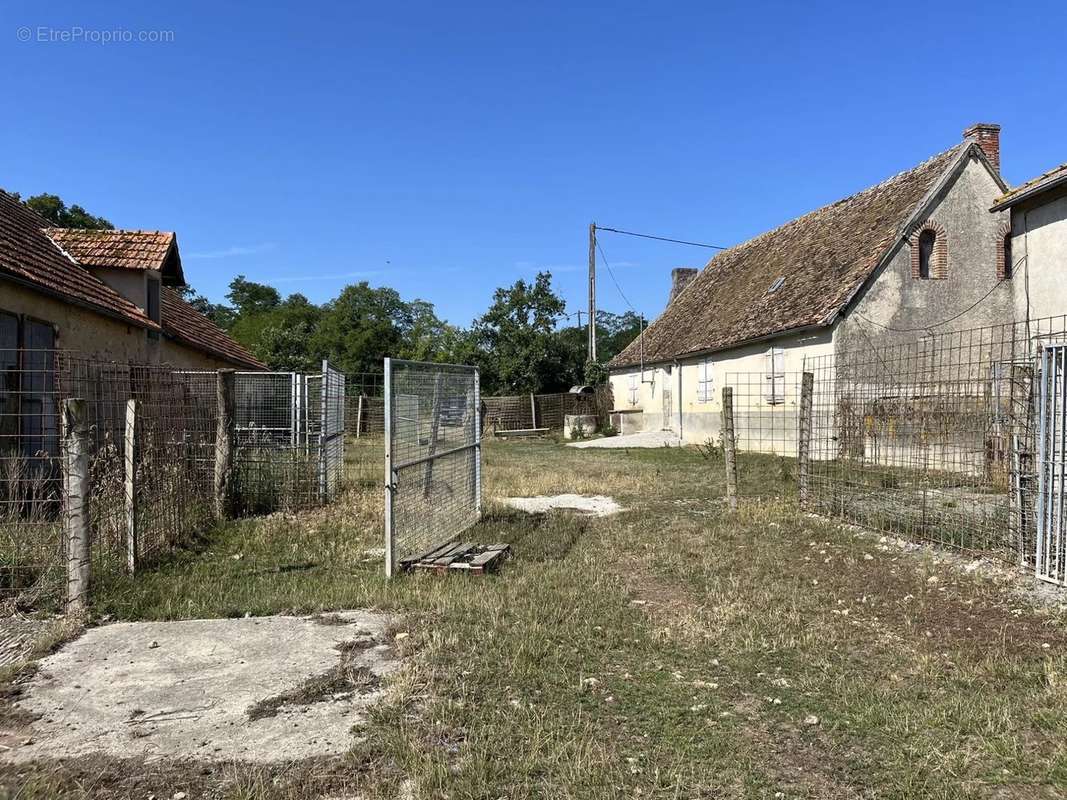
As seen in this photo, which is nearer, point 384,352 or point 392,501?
point 392,501

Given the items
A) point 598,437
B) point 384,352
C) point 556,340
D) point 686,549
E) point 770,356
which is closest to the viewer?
point 686,549

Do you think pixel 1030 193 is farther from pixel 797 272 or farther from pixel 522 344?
pixel 522 344

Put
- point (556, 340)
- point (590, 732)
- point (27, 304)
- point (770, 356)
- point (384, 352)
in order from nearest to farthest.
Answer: point (590, 732)
point (27, 304)
point (770, 356)
point (556, 340)
point (384, 352)

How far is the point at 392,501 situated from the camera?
6.40 metres

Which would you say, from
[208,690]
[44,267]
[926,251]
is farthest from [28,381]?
[926,251]

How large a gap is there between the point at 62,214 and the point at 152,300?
28245mm

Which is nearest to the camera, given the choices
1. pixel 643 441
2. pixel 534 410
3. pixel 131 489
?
pixel 131 489

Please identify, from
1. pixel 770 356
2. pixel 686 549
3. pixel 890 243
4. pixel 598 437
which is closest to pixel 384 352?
pixel 598 437

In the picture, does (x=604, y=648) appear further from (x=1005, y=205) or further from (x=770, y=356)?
(x=770, y=356)

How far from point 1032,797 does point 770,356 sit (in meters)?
17.9

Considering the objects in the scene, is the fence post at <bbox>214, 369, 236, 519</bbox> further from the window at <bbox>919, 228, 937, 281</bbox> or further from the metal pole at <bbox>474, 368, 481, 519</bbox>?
the window at <bbox>919, 228, 937, 281</bbox>

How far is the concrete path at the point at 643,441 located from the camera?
79.5 ft

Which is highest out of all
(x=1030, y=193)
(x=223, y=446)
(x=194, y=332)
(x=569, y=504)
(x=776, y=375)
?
(x=1030, y=193)

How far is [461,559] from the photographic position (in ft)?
22.4
